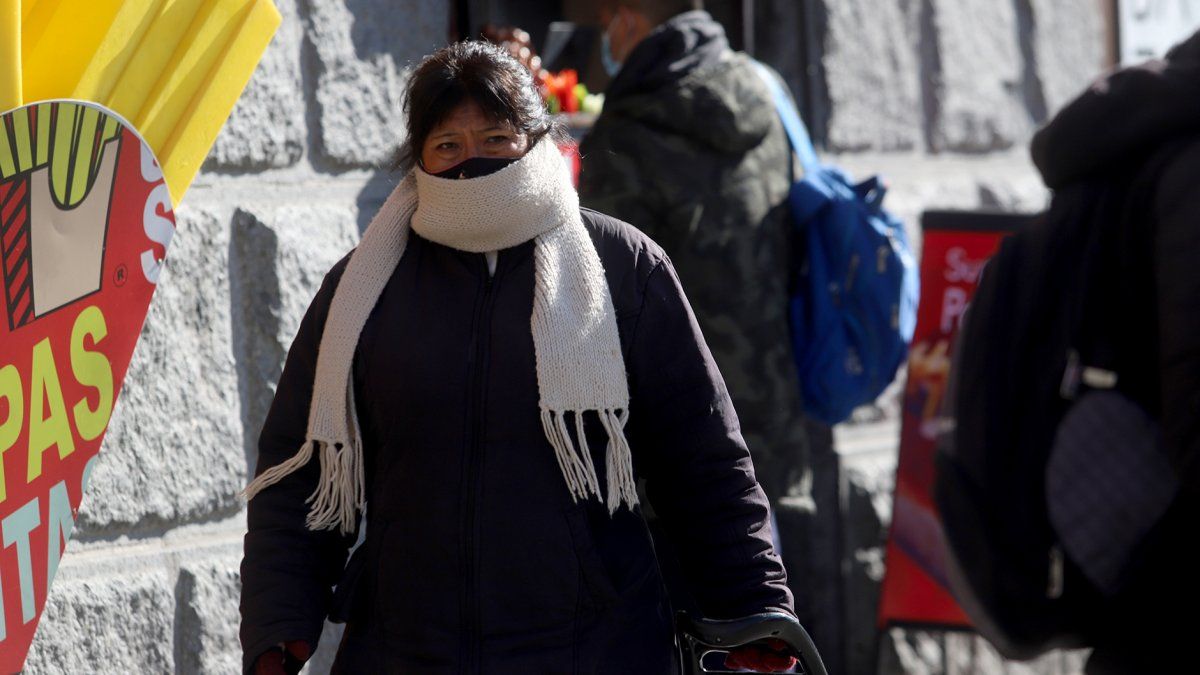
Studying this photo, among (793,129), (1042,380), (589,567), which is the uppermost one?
(793,129)

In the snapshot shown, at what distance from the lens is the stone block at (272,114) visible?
3.45m

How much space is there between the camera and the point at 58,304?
2119 millimetres

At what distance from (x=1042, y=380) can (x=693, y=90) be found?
1438 mm

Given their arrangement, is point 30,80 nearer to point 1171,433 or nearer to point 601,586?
point 601,586

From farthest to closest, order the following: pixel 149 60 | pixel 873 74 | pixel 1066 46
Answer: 1. pixel 1066 46
2. pixel 873 74
3. pixel 149 60

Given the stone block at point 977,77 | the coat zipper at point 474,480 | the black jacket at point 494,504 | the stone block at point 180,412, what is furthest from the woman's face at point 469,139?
the stone block at point 977,77

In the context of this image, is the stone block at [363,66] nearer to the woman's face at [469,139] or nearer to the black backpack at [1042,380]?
the woman's face at [469,139]

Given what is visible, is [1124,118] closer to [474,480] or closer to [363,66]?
[474,480]

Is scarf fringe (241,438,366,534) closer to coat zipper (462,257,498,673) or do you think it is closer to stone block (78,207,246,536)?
coat zipper (462,257,498,673)

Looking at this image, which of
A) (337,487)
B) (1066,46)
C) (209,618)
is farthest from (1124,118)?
(1066,46)

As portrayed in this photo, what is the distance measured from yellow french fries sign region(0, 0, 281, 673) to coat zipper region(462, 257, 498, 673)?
480 millimetres

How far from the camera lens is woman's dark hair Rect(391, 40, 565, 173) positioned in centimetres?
247

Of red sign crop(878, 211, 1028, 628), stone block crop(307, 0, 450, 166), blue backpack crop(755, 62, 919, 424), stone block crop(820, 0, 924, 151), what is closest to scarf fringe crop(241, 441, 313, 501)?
stone block crop(307, 0, 450, 166)

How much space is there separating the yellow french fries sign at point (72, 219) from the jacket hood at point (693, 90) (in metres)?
1.38
